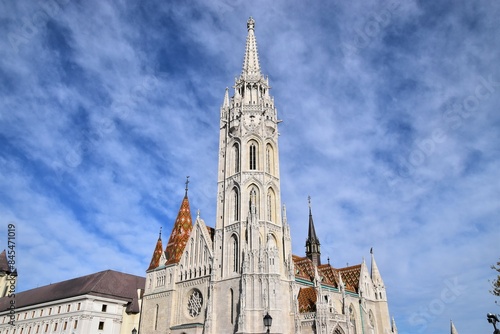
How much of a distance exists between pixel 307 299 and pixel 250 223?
933cm

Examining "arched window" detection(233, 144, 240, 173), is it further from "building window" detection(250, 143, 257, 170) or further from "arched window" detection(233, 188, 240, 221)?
"arched window" detection(233, 188, 240, 221)

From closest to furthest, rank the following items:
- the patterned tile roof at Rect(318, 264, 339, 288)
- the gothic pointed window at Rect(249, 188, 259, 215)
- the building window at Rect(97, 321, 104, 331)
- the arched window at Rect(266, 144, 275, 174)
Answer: the gothic pointed window at Rect(249, 188, 259, 215) → the arched window at Rect(266, 144, 275, 174) → the building window at Rect(97, 321, 104, 331) → the patterned tile roof at Rect(318, 264, 339, 288)

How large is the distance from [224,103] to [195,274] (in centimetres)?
2103

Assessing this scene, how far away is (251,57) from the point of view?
54250 mm

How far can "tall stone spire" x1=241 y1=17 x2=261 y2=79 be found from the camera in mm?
52406

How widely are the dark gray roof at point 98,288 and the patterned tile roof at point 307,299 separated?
806 inches

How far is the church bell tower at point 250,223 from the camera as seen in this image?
120 feet

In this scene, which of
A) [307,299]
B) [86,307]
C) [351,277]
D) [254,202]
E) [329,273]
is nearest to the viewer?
[307,299]

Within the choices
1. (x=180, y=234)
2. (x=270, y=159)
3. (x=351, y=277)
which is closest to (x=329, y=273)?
(x=351, y=277)

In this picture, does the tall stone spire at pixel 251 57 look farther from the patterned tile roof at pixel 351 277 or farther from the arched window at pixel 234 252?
the patterned tile roof at pixel 351 277

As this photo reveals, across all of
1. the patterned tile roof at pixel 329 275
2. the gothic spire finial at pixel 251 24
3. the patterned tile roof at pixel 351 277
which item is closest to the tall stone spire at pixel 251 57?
the gothic spire finial at pixel 251 24

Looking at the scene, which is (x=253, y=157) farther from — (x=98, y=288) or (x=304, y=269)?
(x=98, y=288)

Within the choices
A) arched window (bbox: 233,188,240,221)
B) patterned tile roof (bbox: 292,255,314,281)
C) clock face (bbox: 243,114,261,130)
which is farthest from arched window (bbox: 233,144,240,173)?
patterned tile roof (bbox: 292,255,314,281)

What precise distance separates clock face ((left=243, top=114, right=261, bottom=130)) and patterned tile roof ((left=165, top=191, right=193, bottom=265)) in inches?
500
